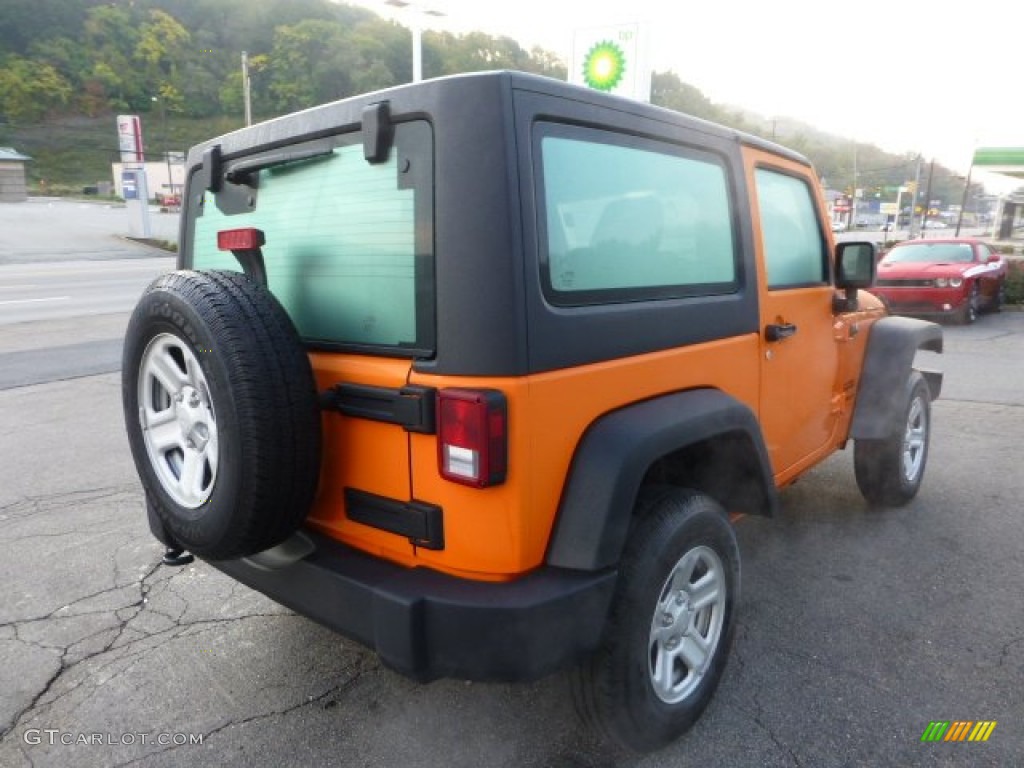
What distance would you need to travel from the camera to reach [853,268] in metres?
3.44

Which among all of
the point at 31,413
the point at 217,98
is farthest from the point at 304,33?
the point at 31,413

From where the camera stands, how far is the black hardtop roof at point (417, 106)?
1836 mm

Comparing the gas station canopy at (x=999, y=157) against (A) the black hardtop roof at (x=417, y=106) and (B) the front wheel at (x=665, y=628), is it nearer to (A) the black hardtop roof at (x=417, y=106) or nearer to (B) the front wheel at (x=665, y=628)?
(A) the black hardtop roof at (x=417, y=106)

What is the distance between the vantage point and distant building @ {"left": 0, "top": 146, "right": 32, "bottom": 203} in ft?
168

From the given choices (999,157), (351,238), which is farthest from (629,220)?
(999,157)

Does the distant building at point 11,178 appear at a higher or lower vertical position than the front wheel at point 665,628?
higher

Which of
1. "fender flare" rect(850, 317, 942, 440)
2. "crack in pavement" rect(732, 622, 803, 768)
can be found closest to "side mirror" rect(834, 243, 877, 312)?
"fender flare" rect(850, 317, 942, 440)

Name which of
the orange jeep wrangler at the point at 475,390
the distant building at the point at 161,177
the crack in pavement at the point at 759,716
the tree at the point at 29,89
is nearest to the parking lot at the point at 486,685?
the crack in pavement at the point at 759,716

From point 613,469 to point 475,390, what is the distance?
441mm

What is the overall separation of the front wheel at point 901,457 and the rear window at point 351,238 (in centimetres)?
298

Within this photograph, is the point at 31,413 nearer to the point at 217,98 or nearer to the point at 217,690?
the point at 217,690

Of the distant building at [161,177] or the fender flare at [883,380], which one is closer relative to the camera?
the fender flare at [883,380]

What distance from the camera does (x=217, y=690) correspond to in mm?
2568

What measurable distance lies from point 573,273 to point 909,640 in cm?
207
